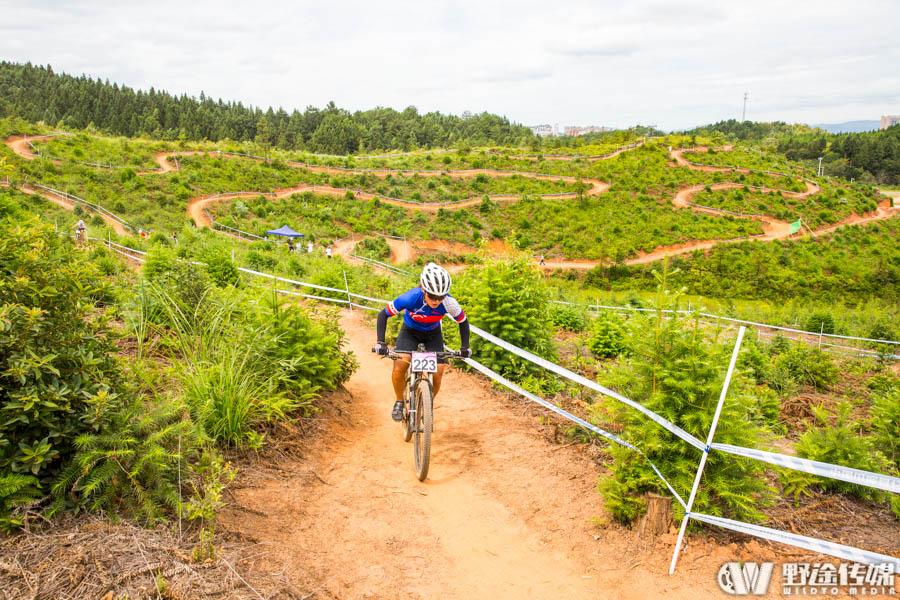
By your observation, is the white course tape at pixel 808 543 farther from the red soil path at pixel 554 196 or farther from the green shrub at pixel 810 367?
the red soil path at pixel 554 196

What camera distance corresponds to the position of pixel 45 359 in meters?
2.89

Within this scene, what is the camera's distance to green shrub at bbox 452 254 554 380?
7714 mm

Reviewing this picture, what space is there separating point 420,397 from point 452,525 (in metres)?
1.31

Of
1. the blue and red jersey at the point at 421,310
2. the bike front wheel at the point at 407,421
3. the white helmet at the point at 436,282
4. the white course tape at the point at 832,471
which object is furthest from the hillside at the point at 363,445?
the white helmet at the point at 436,282

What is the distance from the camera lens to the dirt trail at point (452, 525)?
3.67 m

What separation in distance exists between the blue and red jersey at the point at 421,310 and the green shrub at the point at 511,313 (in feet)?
7.13

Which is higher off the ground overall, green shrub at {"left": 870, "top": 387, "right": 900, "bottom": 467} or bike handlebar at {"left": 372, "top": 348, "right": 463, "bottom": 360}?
bike handlebar at {"left": 372, "top": 348, "right": 463, "bottom": 360}

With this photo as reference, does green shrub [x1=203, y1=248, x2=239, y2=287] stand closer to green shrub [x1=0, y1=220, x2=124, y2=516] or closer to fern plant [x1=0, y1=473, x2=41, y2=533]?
green shrub [x1=0, y1=220, x2=124, y2=516]

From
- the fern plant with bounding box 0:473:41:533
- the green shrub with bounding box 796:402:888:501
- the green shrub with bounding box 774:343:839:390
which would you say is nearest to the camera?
the fern plant with bounding box 0:473:41:533

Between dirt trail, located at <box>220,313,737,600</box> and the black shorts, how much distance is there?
1218 millimetres

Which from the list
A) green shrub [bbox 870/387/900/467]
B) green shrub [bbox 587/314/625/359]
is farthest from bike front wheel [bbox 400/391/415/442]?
green shrub [bbox 587/314/625/359]

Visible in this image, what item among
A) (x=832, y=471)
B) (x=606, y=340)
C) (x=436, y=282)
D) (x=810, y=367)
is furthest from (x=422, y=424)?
(x=810, y=367)

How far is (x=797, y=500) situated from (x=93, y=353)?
547 centimetres

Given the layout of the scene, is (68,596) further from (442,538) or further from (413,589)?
(442,538)
